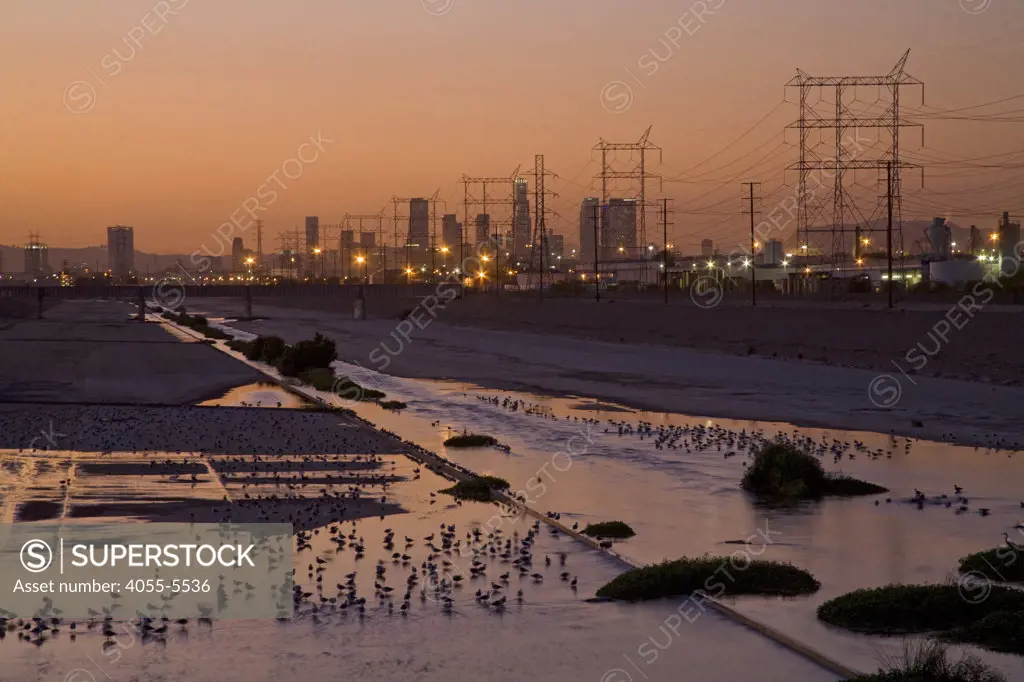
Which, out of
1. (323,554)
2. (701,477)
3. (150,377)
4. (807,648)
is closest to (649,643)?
(807,648)

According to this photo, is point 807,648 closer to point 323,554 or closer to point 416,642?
point 416,642

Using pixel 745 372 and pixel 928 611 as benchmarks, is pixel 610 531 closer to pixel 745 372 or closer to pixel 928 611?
pixel 928 611

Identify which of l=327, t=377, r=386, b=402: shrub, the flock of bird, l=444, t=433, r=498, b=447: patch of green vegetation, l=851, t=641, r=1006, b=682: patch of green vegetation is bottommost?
l=327, t=377, r=386, b=402: shrub

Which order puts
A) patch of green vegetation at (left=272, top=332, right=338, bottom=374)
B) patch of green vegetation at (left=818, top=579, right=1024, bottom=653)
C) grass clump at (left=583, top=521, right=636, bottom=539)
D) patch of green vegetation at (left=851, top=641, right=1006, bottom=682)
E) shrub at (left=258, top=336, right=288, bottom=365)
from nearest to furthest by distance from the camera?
patch of green vegetation at (left=851, top=641, right=1006, bottom=682), patch of green vegetation at (left=818, top=579, right=1024, bottom=653), grass clump at (left=583, top=521, right=636, bottom=539), patch of green vegetation at (left=272, top=332, right=338, bottom=374), shrub at (left=258, top=336, right=288, bottom=365)

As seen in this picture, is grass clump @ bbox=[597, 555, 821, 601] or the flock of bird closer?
the flock of bird

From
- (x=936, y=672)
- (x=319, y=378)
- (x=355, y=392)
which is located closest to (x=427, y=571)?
(x=936, y=672)

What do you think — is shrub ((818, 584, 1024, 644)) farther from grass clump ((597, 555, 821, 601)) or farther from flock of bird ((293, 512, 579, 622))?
flock of bird ((293, 512, 579, 622))

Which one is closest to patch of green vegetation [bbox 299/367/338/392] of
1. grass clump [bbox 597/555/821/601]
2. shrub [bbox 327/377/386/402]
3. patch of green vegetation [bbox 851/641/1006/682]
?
shrub [bbox 327/377/386/402]
